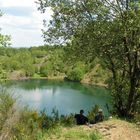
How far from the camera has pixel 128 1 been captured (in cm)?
2067

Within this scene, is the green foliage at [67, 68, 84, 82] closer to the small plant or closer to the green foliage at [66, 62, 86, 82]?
the green foliage at [66, 62, 86, 82]

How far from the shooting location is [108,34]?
20.5 metres

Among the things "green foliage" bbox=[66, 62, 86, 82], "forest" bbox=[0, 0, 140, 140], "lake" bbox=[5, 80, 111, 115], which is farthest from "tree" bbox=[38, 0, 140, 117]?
"green foliage" bbox=[66, 62, 86, 82]

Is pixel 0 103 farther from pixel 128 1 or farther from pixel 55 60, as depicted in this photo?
pixel 128 1

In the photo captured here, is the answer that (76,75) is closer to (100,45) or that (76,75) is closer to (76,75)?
(76,75)

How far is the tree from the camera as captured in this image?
2022 centimetres

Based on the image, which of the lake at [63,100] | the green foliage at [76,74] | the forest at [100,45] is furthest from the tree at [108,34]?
the green foliage at [76,74]

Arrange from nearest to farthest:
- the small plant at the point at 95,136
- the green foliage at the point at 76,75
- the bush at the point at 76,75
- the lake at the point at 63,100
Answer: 1. the small plant at the point at 95,136
2. the lake at the point at 63,100
3. the green foliage at the point at 76,75
4. the bush at the point at 76,75

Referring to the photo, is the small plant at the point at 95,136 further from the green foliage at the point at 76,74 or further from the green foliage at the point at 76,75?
the green foliage at the point at 76,75

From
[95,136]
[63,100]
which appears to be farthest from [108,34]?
[63,100]

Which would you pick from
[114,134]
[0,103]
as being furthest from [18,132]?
[114,134]

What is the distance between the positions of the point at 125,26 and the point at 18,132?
7.76 metres

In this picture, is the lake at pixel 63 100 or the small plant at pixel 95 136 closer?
the small plant at pixel 95 136

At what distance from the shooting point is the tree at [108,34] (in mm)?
20219
